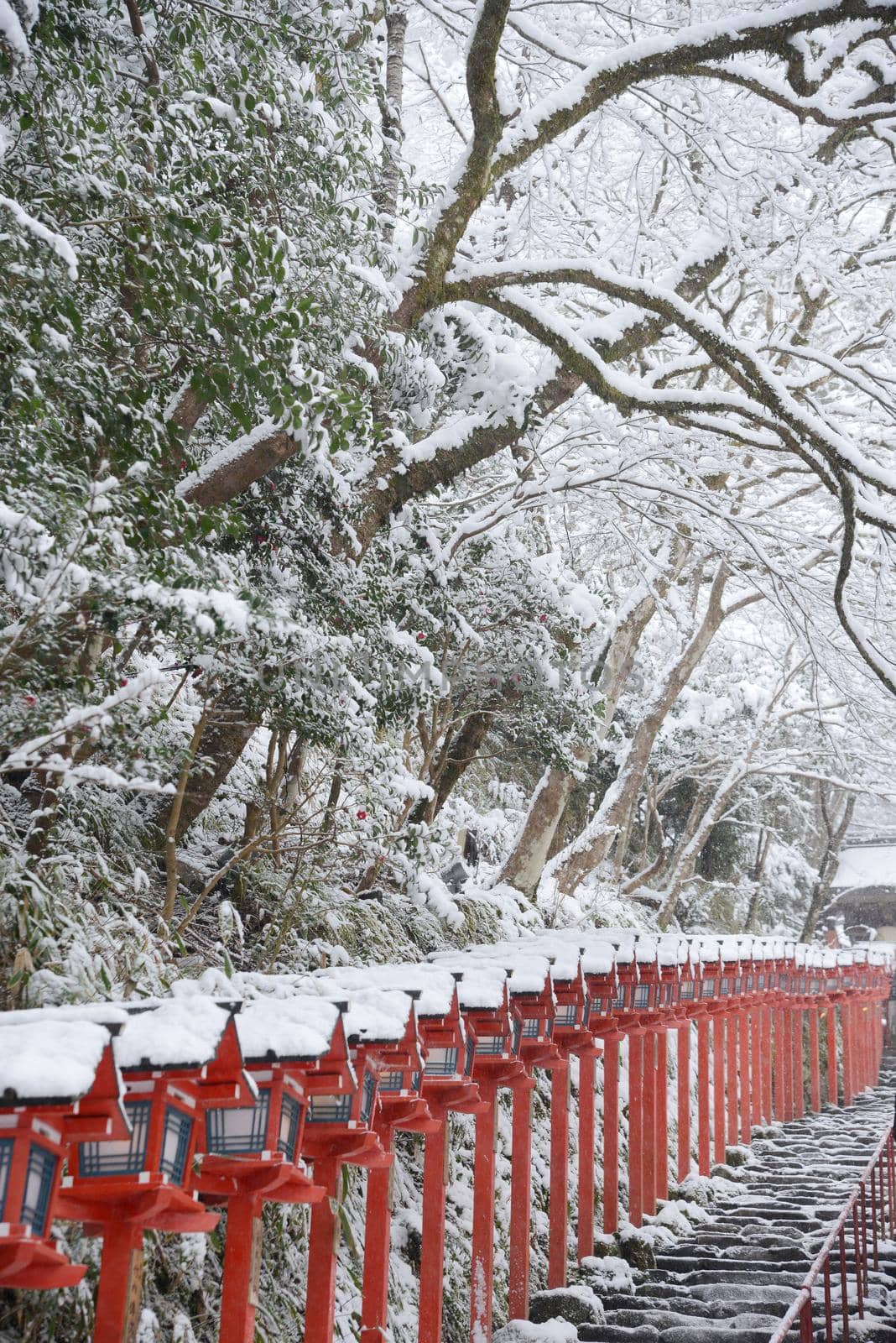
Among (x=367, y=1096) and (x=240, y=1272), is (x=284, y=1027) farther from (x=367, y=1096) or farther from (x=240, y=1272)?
(x=367, y=1096)

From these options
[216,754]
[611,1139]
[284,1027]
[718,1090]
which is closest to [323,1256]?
[284,1027]

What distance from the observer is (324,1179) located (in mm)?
3971

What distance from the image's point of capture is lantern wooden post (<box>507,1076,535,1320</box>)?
5879 mm

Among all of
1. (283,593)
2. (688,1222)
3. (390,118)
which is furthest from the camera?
(688,1222)

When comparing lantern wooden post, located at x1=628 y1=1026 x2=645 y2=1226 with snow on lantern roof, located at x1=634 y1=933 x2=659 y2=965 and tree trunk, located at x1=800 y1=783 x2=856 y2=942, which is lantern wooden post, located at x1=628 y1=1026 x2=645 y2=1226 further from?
tree trunk, located at x1=800 y1=783 x2=856 y2=942

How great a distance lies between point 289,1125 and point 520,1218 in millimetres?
2964

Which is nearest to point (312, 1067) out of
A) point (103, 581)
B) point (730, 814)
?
point (103, 581)

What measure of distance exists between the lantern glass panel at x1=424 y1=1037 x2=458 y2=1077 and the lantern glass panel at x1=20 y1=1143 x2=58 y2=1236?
8.06 feet

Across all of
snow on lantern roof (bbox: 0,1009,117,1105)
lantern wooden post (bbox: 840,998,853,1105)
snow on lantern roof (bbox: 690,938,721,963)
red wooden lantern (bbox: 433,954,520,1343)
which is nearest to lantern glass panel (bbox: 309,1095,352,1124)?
red wooden lantern (bbox: 433,954,520,1343)

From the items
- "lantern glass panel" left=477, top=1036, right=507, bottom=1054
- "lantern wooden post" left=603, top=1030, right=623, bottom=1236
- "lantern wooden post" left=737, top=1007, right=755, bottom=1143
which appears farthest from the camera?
"lantern wooden post" left=737, top=1007, right=755, bottom=1143

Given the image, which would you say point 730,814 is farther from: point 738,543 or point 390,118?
point 390,118

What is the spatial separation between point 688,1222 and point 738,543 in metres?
5.35

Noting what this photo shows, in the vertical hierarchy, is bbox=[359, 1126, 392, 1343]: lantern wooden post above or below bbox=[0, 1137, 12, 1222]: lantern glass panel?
below

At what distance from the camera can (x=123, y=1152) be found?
283 cm
